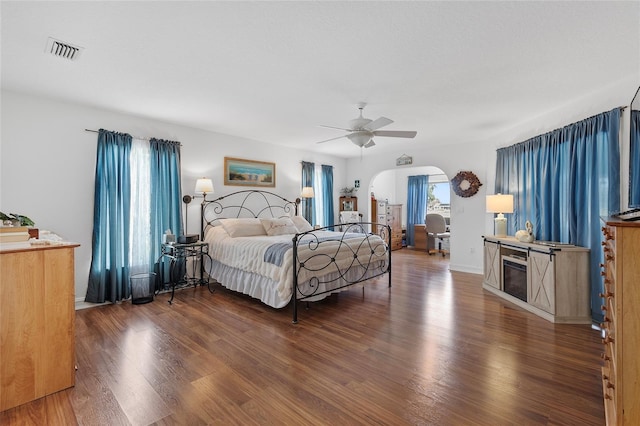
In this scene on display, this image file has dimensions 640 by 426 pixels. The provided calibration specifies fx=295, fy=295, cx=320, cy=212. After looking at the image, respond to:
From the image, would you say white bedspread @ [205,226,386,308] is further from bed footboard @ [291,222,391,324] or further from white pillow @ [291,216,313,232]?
white pillow @ [291,216,313,232]

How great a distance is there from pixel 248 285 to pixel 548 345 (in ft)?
10.9

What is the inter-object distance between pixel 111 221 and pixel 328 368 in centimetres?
345

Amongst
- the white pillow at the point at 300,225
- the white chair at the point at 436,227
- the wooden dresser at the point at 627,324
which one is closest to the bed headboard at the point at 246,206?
the white pillow at the point at 300,225

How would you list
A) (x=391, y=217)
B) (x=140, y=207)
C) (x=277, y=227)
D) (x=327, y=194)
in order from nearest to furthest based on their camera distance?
(x=140, y=207) → (x=277, y=227) → (x=327, y=194) → (x=391, y=217)

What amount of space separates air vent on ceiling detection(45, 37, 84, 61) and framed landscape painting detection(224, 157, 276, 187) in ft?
9.32

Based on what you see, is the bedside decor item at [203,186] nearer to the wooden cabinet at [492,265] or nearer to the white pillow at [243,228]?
the white pillow at [243,228]

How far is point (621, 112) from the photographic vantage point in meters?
3.06

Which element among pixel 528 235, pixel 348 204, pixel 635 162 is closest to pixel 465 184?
pixel 528 235

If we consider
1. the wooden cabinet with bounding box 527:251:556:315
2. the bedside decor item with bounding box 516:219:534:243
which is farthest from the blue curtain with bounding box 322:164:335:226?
the wooden cabinet with bounding box 527:251:556:315

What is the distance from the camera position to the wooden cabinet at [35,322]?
1.90 m

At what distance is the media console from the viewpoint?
129 inches

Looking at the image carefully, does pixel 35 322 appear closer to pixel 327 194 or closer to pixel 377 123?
pixel 377 123

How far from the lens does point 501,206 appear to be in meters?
4.42

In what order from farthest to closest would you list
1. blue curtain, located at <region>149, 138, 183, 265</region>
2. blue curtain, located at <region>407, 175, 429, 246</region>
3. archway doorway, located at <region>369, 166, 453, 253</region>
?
blue curtain, located at <region>407, 175, 429, 246</region>, archway doorway, located at <region>369, 166, 453, 253</region>, blue curtain, located at <region>149, 138, 183, 265</region>
